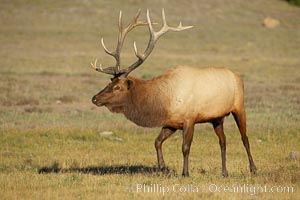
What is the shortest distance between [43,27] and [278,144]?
125 feet

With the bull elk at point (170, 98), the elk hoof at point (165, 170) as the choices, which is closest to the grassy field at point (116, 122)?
the elk hoof at point (165, 170)

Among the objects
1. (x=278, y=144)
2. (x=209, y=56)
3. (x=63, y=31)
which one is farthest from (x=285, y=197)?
(x=63, y=31)

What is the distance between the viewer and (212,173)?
1200 centimetres

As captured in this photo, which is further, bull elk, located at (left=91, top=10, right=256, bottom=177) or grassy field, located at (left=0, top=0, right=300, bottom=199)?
bull elk, located at (left=91, top=10, right=256, bottom=177)

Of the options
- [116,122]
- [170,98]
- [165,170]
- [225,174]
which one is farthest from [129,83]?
[116,122]

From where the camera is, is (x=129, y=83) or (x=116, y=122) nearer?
(x=129, y=83)

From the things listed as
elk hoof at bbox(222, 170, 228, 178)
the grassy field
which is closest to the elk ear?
the grassy field

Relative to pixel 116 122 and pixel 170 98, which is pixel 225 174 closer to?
pixel 170 98

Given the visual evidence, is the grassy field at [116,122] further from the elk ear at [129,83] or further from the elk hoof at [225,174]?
the elk ear at [129,83]

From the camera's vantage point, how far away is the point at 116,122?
60.1ft

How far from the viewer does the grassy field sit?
407 inches

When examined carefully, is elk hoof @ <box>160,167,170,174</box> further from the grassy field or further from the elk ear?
the elk ear

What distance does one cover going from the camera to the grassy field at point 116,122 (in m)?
10.3

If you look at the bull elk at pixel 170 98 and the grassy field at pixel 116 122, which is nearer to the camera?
the grassy field at pixel 116 122
